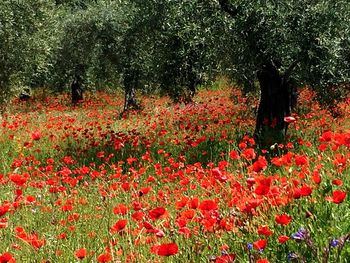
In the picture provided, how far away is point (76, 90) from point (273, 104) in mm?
23128

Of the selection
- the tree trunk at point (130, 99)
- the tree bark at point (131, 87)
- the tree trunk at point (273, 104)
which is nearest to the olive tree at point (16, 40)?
the tree bark at point (131, 87)

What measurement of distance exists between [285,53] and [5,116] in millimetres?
16258

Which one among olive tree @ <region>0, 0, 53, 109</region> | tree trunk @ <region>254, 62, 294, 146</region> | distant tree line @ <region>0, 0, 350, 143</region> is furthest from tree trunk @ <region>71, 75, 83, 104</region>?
tree trunk @ <region>254, 62, 294, 146</region>

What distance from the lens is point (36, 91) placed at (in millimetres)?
35688

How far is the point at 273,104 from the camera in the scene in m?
10.8

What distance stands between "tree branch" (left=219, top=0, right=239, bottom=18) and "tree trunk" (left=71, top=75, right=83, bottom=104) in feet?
75.1

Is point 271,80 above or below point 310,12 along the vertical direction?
below

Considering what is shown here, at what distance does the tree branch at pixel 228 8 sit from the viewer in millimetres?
9766

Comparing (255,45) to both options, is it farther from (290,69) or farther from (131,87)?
(131,87)

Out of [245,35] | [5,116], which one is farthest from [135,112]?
[245,35]

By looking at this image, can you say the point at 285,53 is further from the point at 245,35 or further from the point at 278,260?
the point at 278,260

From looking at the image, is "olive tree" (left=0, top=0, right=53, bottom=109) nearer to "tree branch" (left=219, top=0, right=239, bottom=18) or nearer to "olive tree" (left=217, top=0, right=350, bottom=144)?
"tree branch" (left=219, top=0, right=239, bottom=18)

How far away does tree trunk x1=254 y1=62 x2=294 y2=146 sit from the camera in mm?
10539

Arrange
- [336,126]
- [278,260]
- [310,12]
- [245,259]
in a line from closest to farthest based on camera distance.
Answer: [278,260], [245,259], [310,12], [336,126]
